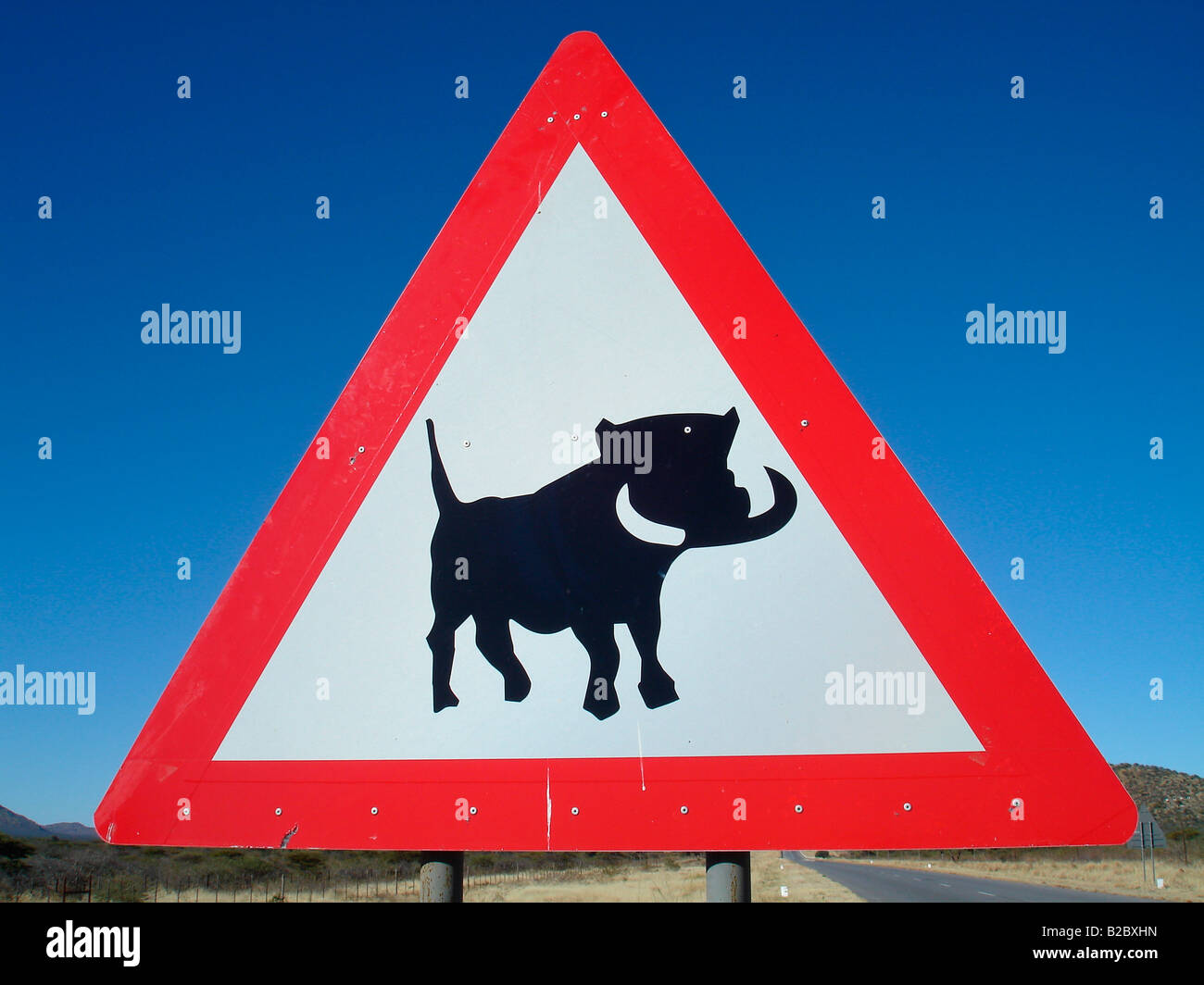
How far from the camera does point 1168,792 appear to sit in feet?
224

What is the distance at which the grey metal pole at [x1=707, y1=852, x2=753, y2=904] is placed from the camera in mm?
1589

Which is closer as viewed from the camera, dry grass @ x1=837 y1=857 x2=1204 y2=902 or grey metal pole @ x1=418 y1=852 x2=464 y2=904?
grey metal pole @ x1=418 y1=852 x2=464 y2=904

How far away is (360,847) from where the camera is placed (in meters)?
1.74

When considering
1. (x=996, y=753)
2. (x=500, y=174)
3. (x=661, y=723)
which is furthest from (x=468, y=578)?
(x=996, y=753)

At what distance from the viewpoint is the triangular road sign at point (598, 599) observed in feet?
5.21

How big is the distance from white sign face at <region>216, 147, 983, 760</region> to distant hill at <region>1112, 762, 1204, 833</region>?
62.0m

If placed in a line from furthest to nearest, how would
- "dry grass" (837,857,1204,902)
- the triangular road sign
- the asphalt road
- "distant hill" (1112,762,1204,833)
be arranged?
1. "distant hill" (1112,762,1204,833)
2. "dry grass" (837,857,1204,902)
3. the asphalt road
4. the triangular road sign

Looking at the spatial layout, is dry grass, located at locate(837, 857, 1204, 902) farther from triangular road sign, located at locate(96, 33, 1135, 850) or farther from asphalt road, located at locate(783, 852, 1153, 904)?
triangular road sign, located at locate(96, 33, 1135, 850)

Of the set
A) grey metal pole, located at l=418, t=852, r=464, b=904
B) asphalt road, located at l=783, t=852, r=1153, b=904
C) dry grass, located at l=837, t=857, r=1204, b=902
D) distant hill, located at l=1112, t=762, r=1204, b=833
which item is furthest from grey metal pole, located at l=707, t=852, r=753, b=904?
distant hill, located at l=1112, t=762, r=1204, b=833

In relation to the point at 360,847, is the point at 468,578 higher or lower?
higher
